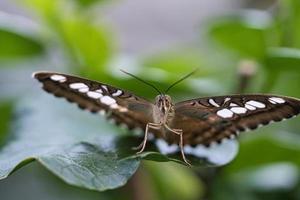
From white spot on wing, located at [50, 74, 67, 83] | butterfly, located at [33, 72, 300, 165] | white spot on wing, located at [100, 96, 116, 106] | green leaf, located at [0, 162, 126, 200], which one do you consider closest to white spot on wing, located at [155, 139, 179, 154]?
butterfly, located at [33, 72, 300, 165]

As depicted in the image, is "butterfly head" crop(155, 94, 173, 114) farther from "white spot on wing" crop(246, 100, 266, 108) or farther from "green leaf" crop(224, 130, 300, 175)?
"green leaf" crop(224, 130, 300, 175)

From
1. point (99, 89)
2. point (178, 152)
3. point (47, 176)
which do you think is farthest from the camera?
point (47, 176)

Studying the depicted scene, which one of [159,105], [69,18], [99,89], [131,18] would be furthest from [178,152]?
[131,18]

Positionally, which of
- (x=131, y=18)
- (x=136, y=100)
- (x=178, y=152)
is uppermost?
(x=136, y=100)

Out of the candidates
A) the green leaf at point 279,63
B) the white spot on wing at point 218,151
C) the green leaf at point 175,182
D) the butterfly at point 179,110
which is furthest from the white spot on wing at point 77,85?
the green leaf at point 175,182

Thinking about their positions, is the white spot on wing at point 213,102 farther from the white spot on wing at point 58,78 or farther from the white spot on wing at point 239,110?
the white spot on wing at point 58,78

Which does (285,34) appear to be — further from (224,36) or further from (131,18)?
(131,18)

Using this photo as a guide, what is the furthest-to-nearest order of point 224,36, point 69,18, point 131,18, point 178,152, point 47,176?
point 131,18
point 47,176
point 69,18
point 224,36
point 178,152

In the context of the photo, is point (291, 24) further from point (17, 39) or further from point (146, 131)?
point (17, 39)
